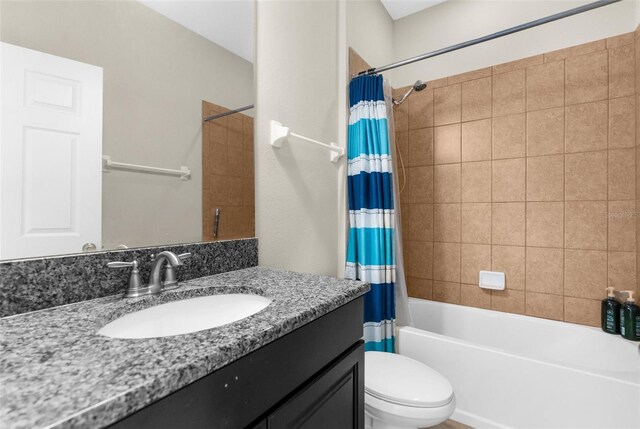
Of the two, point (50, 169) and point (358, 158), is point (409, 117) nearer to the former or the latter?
point (358, 158)

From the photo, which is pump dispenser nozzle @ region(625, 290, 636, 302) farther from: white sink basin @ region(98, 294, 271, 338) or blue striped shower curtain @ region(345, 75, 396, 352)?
white sink basin @ region(98, 294, 271, 338)

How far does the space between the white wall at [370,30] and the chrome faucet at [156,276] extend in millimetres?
1650

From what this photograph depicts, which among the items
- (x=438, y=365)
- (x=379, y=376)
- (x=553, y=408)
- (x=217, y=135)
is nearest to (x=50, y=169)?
(x=217, y=135)

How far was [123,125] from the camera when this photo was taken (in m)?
0.82

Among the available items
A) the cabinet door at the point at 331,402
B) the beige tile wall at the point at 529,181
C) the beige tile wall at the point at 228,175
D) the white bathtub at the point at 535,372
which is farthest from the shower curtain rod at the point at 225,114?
the beige tile wall at the point at 529,181

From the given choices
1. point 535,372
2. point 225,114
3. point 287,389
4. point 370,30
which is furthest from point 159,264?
point 370,30

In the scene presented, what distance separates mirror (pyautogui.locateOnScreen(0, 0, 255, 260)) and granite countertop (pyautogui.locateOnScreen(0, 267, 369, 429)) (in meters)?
0.22

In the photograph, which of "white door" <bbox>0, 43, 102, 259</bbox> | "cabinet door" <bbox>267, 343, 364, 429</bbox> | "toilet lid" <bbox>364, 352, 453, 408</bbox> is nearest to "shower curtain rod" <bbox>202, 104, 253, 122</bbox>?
"white door" <bbox>0, 43, 102, 259</bbox>

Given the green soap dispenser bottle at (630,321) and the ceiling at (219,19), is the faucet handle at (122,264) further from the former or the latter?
the green soap dispenser bottle at (630,321)

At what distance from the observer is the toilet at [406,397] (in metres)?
1.05

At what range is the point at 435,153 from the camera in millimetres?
2307

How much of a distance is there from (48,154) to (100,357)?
54cm

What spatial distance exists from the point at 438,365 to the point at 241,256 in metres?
1.27

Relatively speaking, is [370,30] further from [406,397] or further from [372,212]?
[406,397]
